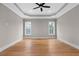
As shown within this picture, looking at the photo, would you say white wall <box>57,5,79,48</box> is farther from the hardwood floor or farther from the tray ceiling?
the hardwood floor

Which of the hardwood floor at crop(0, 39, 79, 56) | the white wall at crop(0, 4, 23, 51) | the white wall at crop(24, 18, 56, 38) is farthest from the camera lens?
the white wall at crop(24, 18, 56, 38)

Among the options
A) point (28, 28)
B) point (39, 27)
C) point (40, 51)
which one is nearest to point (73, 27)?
point (40, 51)

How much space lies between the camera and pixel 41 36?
13.0 meters

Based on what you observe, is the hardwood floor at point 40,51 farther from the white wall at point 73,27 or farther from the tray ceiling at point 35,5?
the tray ceiling at point 35,5

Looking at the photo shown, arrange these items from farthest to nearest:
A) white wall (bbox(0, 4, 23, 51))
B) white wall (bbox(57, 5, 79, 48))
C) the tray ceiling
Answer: the tray ceiling
white wall (bbox(57, 5, 79, 48))
white wall (bbox(0, 4, 23, 51))

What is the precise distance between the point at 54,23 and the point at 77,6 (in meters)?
7.02

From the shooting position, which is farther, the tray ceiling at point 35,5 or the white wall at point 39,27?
the white wall at point 39,27

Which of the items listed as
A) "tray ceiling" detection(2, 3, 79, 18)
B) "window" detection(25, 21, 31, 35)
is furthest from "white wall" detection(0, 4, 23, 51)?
"window" detection(25, 21, 31, 35)

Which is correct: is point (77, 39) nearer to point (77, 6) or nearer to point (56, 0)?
point (77, 6)

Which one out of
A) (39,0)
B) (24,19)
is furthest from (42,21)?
(39,0)

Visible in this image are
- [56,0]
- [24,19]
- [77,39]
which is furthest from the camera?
[24,19]

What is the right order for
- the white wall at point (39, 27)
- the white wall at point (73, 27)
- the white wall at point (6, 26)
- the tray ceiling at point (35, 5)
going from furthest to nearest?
the white wall at point (39, 27) → the tray ceiling at point (35, 5) → the white wall at point (73, 27) → the white wall at point (6, 26)

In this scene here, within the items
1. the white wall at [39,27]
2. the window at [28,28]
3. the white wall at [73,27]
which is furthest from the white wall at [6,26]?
the white wall at [39,27]

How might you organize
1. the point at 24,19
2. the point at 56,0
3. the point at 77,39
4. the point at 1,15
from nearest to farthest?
the point at 56,0 → the point at 1,15 → the point at 77,39 → the point at 24,19
